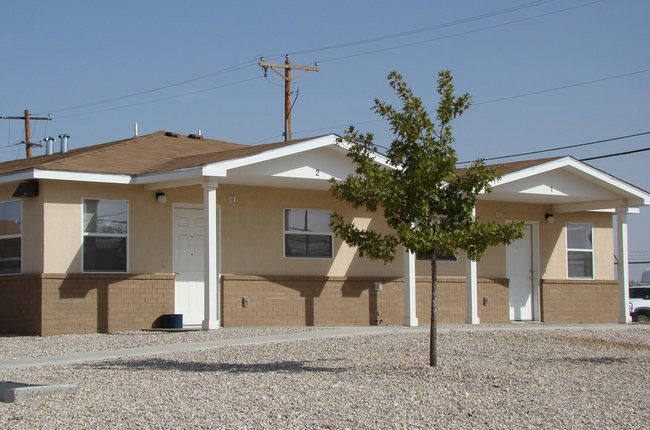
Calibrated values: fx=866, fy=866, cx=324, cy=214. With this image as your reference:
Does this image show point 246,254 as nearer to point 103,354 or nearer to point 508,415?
point 103,354

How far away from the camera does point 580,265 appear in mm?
22109

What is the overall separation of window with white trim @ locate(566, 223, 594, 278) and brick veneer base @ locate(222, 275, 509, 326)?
250 centimetres

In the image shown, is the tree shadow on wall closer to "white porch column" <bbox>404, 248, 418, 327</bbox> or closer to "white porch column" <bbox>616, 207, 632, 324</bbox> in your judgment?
"white porch column" <bbox>404, 248, 418, 327</bbox>

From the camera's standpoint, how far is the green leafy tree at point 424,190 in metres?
10.4

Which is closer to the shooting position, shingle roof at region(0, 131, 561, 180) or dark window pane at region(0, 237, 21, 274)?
shingle roof at region(0, 131, 561, 180)

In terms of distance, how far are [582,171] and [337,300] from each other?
618 centimetres

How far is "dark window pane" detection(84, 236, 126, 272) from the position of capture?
51.8 ft

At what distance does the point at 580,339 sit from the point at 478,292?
5645mm

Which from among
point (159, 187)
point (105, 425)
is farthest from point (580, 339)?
point (105, 425)

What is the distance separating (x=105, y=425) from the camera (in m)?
7.31

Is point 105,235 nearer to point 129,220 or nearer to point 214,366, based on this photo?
point 129,220

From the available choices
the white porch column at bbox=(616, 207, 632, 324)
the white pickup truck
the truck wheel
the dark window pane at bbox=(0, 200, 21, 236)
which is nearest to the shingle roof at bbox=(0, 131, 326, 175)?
the dark window pane at bbox=(0, 200, 21, 236)

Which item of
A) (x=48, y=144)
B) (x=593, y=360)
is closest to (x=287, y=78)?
(x=48, y=144)

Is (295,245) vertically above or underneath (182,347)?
above
